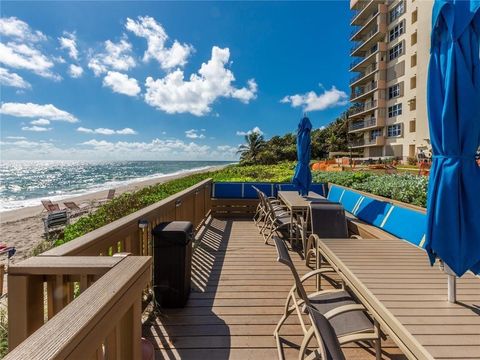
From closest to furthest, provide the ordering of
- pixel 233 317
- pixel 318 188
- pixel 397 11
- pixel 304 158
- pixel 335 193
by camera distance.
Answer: pixel 233 317
pixel 304 158
pixel 335 193
pixel 318 188
pixel 397 11

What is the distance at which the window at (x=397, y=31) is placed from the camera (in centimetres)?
2739

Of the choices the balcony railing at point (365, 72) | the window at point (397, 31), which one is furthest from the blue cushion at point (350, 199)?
the balcony railing at point (365, 72)

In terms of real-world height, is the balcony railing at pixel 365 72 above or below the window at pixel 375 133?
above

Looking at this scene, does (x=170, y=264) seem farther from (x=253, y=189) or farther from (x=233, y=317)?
(x=253, y=189)

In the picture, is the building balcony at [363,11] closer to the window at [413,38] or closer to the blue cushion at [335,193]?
the window at [413,38]

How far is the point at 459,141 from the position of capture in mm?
1587

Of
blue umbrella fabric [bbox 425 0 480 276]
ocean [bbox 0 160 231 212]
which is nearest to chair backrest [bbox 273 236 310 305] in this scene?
blue umbrella fabric [bbox 425 0 480 276]

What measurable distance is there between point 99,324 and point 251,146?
40.4m

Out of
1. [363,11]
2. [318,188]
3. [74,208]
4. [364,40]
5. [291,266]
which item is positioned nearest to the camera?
[291,266]

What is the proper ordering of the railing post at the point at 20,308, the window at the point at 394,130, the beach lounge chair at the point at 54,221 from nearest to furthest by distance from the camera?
1. the railing post at the point at 20,308
2. the beach lounge chair at the point at 54,221
3. the window at the point at 394,130

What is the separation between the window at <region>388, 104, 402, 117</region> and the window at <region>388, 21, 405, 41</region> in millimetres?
7096

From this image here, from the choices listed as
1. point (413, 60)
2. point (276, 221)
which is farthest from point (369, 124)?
point (276, 221)

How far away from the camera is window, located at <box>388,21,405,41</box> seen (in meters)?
27.4

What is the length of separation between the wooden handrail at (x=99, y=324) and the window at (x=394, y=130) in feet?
104
